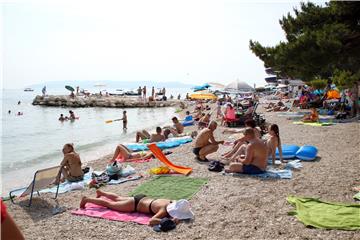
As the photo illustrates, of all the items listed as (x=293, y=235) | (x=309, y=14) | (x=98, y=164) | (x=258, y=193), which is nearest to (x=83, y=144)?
(x=98, y=164)

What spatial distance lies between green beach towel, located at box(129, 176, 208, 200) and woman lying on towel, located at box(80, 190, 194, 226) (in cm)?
71

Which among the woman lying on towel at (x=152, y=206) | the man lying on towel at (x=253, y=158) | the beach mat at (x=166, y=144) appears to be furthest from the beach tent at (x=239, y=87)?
the woman lying on towel at (x=152, y=206)

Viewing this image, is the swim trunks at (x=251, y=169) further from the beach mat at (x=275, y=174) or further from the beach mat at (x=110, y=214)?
the beach mat at (x=110, y=214)

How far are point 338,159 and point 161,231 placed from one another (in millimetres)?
5128

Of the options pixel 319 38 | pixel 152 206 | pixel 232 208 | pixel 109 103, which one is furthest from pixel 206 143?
pixel 109 103

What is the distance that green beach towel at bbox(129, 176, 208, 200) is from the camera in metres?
5.83

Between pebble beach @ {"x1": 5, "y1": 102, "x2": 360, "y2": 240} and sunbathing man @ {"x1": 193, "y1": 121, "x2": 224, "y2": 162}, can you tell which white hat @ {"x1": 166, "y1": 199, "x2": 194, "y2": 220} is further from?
sunbathing man @ {"x1": 193, "y1": 121, "x2": 224, "y2": 162}

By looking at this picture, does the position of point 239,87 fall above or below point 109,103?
above

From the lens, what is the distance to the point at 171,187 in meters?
6.27

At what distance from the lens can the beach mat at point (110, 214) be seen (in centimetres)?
483

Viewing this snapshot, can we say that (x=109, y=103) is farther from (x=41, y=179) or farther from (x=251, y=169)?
(x=251, y=169)

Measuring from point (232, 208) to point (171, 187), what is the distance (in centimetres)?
157

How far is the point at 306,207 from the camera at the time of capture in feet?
15.8

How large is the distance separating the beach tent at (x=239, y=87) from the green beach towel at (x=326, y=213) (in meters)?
12.5
